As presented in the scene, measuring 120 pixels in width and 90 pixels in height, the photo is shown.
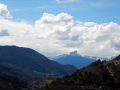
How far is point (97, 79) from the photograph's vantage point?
7805 inches

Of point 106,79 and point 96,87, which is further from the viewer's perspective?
point 106,79

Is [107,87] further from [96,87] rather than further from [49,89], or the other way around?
[49,89]

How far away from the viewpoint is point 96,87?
610ft

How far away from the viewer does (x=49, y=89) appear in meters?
196

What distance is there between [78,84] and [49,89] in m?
23.1

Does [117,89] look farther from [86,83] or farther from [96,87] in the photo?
[86,83]

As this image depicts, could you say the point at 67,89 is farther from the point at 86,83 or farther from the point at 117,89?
the point at 117,89

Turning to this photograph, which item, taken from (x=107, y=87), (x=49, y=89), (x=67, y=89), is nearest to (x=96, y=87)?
(x=107, y=87)

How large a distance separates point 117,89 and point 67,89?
3621cm

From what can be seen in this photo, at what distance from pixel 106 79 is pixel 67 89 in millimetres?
34920

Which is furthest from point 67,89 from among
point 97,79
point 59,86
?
point 97,79

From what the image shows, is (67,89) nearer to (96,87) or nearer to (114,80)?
(96,87)

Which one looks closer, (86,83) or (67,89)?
(67,89)

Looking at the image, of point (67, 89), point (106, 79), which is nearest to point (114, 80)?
point (106, 79)
